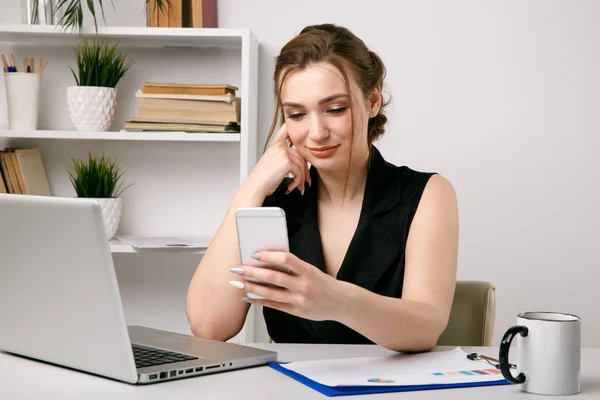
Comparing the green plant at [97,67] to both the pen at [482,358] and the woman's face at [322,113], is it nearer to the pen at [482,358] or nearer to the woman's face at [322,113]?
the woman's face at [322,113]

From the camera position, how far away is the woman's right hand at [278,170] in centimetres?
175

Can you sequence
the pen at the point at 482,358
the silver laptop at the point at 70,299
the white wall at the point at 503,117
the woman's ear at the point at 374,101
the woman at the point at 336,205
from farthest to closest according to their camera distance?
the white wall at the point at 503,117
the woman's ear at the point at 374,101
the woman at the point at 336,205
the pen at the point at 482,358
the silver laptop at the point at 70,299

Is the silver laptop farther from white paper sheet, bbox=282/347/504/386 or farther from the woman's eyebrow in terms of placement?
the woman's eyebrow

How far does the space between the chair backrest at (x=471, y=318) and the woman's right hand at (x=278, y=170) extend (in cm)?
Result: 46

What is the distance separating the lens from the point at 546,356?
1.06 m

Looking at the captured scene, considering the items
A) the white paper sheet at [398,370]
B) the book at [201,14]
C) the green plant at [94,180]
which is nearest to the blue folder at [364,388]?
the white paper sheet at [398,370]

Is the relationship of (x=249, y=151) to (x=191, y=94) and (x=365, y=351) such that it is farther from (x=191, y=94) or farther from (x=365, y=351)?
(x=365, y=351)

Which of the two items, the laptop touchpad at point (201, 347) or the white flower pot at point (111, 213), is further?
the white flower pot at point (111, 213)

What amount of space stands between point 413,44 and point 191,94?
2.67ft

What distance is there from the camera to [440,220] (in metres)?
1.65

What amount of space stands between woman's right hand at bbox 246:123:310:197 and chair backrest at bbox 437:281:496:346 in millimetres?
458

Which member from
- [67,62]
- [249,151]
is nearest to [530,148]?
[249,151]

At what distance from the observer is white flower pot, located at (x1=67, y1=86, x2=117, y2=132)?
103 inches

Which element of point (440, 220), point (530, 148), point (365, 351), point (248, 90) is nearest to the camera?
point (365, 351)
